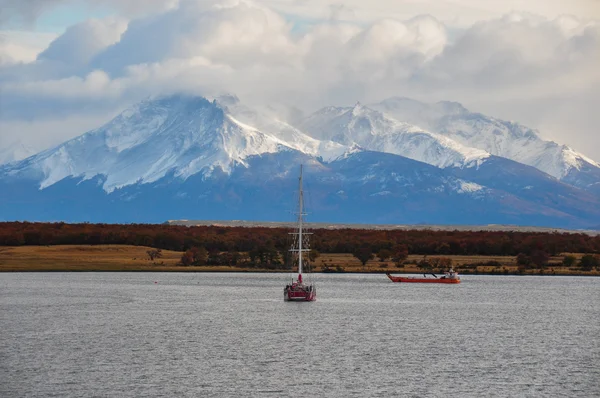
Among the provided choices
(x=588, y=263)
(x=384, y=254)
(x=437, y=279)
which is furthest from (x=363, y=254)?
(x=588, y=263)

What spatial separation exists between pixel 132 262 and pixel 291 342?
3882 inches

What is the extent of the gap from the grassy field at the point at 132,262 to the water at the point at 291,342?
36.6 metres

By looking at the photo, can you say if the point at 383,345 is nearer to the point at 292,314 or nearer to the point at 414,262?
the point at 292,314

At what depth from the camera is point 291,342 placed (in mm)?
82625

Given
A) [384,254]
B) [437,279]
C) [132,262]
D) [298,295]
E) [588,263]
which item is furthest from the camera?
[384,254]

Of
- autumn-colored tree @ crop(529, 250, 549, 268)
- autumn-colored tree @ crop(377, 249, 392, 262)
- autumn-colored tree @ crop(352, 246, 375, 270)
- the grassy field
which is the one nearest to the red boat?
the grassy field

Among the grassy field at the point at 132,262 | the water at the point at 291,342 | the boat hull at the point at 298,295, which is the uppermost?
the grassy field at the point at 132,262

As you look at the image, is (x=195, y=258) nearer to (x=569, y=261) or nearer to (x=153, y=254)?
(x=153, y=254)

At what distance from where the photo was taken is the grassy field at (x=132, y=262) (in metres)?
173

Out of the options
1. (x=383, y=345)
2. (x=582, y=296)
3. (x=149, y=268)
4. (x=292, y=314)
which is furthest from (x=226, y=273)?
(x=383, y=345)

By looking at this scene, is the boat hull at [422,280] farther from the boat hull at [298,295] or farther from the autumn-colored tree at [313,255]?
the boat hull at [298,295]

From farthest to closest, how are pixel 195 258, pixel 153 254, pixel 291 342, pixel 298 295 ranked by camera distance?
pixel 153 254
pixel 195 258
pixel 298 295
pixel 291 342

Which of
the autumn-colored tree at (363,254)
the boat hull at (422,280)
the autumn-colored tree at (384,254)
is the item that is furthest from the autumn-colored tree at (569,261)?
the boat hull at (422,280)

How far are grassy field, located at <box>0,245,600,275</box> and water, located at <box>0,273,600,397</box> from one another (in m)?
36.6
